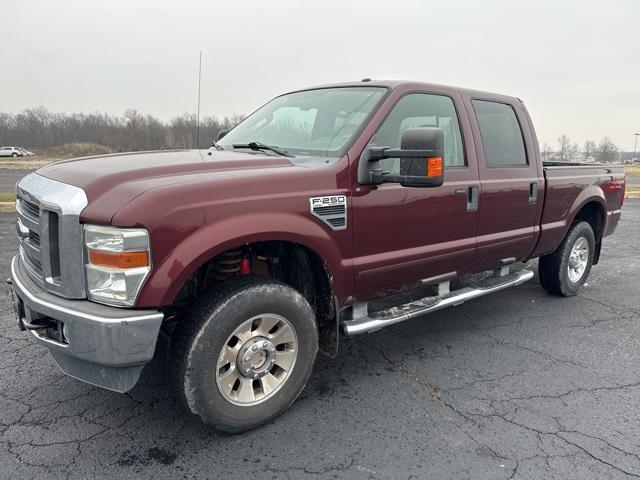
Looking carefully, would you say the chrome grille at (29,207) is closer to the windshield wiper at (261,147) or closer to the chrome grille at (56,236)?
the chrome grille at (56,236)

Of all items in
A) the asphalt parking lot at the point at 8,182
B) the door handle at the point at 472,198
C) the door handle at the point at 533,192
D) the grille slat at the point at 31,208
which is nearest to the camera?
the grille slat at the point at 31,208

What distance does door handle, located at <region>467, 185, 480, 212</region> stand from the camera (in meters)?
3.74

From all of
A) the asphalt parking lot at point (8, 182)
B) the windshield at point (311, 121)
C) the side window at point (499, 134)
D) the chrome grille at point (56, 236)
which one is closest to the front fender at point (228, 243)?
the chrome grille at point (56, 236)

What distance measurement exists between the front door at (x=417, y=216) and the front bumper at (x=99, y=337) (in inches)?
53.3

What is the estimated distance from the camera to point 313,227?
2.80 metres

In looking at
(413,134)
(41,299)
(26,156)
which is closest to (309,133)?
(413,134)

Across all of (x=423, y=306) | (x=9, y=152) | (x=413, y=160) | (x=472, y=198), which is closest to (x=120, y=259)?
(x=413, y=160)

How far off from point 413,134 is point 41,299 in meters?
2.10

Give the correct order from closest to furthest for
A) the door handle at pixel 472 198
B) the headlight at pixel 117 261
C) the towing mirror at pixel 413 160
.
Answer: the headlight at pixel 117 261 → the towing mirror at pixel 413 160 → the door handle at pixel 472 198

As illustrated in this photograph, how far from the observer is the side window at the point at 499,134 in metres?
4.07

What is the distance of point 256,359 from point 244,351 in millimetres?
106

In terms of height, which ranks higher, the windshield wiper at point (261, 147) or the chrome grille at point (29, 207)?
the windshield wiper at point (261, 147)

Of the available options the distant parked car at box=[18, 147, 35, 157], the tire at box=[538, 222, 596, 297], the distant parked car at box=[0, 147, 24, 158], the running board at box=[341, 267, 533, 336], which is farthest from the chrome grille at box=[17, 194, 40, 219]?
the distant parked car at box=[18, 147, 35, 157]

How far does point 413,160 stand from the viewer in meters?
2.86
